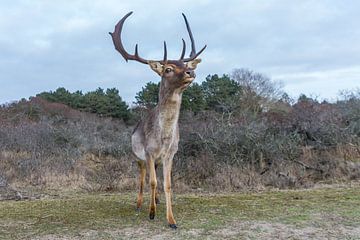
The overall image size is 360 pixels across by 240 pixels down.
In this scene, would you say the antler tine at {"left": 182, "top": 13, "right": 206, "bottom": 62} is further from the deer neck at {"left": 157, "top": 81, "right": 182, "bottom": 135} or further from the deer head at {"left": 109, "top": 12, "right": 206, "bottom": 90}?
the deer neck at {"left": 157, "top": 81, "right": 182, "bottom": 135}

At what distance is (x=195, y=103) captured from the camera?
77.4 feet

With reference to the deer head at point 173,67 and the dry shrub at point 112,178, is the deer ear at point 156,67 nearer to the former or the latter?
the deer head at point 173,67

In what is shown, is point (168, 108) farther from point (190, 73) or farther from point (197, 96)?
point (197, 96)

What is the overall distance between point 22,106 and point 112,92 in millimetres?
9375

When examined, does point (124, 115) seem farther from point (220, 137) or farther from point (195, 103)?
point (220, 137)

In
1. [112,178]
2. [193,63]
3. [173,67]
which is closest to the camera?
[173,67]

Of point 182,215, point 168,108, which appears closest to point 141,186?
point 182,215

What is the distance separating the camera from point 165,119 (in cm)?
664

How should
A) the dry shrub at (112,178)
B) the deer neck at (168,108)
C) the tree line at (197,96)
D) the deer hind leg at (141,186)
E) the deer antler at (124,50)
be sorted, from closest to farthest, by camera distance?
the deer neck at (168,108) < the deer antler at (124,50) < the deer hind leg at (141,186) < the dry shrub at (112,178) < the tree line at (197,96)

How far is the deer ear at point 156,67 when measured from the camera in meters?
6.50

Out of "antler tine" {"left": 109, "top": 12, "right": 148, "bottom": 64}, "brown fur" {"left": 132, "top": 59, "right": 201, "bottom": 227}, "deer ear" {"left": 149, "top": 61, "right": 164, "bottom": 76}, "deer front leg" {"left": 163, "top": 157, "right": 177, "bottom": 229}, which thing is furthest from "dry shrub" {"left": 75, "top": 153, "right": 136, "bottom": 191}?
"deer ear" {"left": 149, "top": 61, "right": 164, "bottom": 76}

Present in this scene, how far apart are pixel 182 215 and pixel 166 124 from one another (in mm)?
1555

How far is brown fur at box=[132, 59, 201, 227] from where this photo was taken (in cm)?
630

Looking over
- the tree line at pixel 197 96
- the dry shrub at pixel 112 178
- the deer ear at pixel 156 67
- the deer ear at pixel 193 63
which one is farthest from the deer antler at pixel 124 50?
the tree line at pixel 197 96
